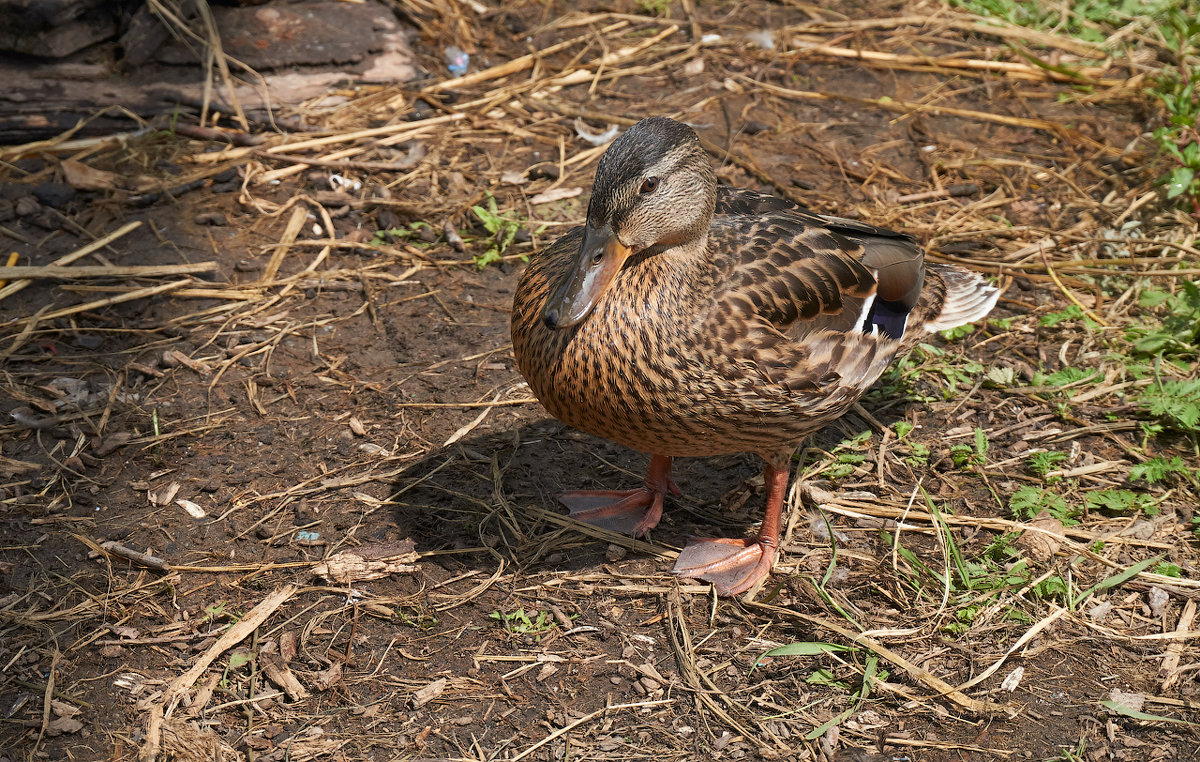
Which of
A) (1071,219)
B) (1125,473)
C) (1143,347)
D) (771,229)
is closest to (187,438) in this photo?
(771,229)

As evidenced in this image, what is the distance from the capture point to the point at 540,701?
3.14 m

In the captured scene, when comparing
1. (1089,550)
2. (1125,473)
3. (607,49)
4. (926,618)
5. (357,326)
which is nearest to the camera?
(926,618)

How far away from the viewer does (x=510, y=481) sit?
4.00m

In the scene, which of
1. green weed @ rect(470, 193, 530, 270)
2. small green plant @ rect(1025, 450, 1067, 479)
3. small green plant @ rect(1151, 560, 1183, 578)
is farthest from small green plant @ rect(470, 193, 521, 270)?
small green plant @ rect(1151, 560, 1183, 578)

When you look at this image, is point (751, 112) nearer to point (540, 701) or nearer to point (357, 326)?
point (357, 326)

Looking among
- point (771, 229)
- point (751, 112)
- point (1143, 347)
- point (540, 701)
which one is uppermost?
point (771, 229)

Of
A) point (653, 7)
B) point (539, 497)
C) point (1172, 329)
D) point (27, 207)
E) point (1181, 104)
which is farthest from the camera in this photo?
point (653, 7)

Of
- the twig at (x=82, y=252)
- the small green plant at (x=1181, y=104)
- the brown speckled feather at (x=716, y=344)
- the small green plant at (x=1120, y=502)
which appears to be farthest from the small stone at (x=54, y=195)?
the small green plant at (x=1181, y=104)

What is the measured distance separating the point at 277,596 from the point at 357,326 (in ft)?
5.09

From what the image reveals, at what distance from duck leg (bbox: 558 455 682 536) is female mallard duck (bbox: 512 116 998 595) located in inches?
9.7

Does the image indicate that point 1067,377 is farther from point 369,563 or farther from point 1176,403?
point 369,563

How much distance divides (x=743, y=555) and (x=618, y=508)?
20.4 inches

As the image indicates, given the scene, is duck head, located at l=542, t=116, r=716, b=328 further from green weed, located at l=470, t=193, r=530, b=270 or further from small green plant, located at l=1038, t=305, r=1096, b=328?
small green plant, located at l=1038, t=305, r=1096, b=328

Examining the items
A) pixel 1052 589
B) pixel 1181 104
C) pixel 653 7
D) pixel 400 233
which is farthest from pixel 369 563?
pixel 653 7
